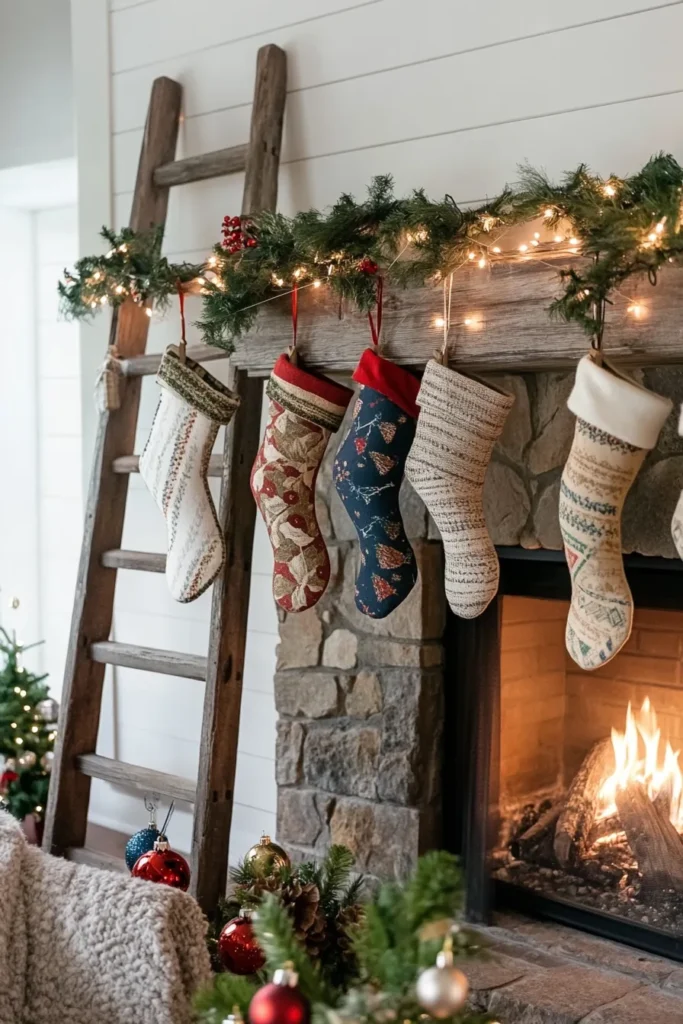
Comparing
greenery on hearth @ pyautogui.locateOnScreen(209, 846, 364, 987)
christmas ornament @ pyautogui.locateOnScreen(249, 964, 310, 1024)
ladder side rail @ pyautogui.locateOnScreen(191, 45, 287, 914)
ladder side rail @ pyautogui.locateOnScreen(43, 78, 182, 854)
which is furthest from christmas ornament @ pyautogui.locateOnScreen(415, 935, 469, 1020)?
ladder side rail @ pyautogui.locateOnScreen(43, 78, 182, 854)

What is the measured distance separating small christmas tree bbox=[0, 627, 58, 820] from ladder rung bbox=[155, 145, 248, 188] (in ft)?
4.15

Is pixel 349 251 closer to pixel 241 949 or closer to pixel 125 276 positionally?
pixel 125 276

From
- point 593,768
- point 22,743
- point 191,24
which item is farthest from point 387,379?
point 22,743

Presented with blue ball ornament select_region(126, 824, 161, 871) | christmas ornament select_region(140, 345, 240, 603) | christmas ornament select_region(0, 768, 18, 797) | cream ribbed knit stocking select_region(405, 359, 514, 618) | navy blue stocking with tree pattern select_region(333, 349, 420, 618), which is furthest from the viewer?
christmas ornament select_region(0, 768, 18, 797)

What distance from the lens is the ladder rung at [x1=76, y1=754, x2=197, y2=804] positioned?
2.36 m

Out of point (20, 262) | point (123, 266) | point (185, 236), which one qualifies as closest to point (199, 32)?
point (185, 236)

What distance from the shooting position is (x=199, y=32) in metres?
2.56

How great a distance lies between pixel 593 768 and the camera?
227 centimetres

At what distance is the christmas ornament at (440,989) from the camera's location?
1075mm

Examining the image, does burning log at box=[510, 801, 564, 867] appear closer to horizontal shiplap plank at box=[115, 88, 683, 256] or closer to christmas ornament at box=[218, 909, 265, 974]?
christmas ornament at box=[218, 909, 265, 974]

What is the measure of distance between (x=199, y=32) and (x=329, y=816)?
73.5 inches

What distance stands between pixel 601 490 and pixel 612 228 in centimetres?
40

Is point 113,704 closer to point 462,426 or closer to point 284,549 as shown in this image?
point 284,549

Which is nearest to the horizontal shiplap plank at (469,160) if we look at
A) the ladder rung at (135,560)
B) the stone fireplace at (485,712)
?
the stone fireplace at (485,712)
